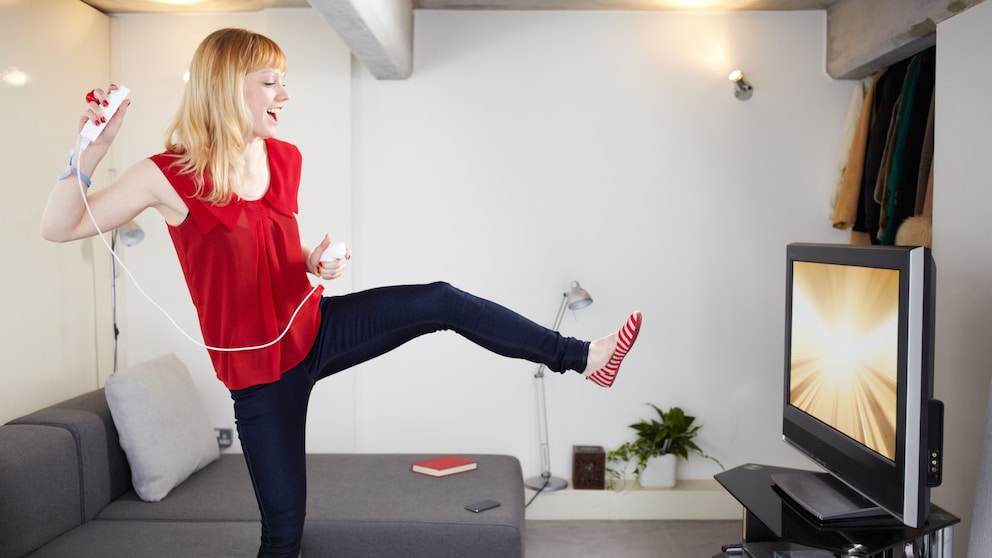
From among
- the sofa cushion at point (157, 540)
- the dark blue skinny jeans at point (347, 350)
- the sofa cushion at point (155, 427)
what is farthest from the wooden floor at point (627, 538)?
the dark blue skinny jeans at point (347, 350)

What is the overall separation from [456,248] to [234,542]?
1959mm

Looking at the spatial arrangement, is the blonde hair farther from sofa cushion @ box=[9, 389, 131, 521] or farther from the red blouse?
sofa cushion @ box=[9, 389, 131, 521]

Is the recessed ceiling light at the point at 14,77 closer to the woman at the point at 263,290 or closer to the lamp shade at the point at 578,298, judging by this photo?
the woman at the point at 263,290

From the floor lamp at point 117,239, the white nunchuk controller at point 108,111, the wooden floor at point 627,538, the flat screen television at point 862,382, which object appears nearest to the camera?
the white nunchuk controller at point 108,111

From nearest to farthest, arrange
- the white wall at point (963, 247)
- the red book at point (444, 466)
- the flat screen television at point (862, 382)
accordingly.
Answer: the flat screen television at point (862, 382), the white wall at point (963, 247), the red book at point (444, 466)

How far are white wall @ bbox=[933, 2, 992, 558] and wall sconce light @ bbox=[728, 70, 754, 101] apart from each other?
136 centimetres

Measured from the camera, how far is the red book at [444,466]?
3.60 meters

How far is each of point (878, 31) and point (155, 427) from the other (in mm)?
3478

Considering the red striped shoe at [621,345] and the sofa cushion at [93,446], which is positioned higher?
the red striped shoe at [621,345]

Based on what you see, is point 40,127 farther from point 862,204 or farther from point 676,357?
point 862,204

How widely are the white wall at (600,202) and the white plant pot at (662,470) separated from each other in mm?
215

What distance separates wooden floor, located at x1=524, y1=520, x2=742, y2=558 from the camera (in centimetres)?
376

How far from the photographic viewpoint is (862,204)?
4.00m

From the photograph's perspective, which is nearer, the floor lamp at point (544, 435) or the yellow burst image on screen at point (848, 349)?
the yellow burst image on screen at point (848, 349)
